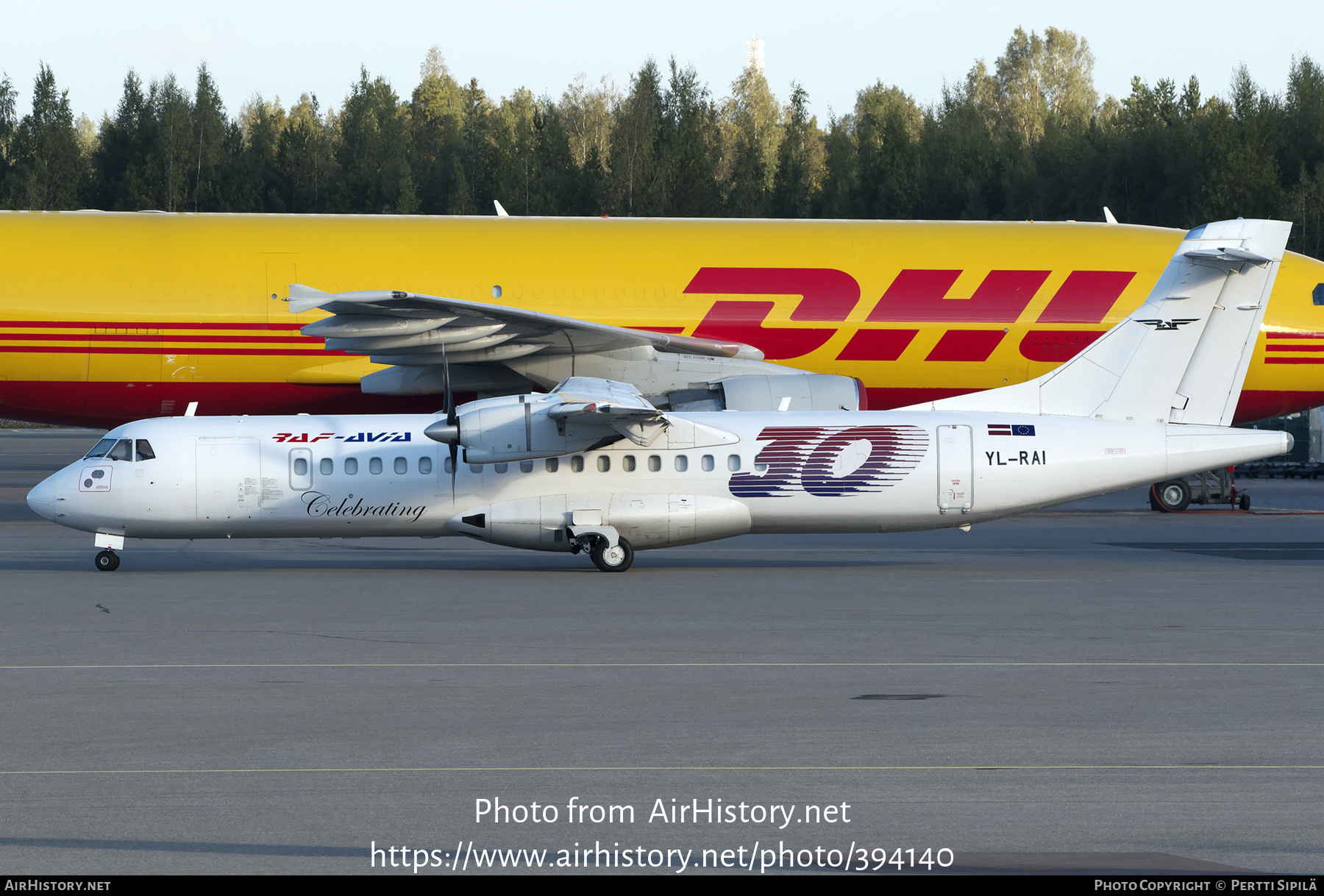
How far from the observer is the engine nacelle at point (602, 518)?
21.2 m

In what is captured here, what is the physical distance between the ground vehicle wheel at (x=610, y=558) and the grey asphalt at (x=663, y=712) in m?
0.29

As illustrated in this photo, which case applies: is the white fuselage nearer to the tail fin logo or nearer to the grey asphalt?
the grey asphalt

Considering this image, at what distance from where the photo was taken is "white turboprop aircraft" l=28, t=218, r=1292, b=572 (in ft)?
69.7

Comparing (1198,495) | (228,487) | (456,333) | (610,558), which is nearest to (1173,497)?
(1198,495)

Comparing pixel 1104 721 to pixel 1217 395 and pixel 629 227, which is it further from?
pixel 629 227

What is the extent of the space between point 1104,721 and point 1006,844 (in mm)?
3497

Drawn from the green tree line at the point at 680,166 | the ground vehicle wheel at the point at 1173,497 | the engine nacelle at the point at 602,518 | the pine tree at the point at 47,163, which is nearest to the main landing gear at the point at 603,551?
the engine nacelle at the point at 602,518

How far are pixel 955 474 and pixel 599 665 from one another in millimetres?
9496

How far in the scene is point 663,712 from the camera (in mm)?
11094

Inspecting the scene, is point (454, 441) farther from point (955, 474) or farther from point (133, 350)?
point (133, 350)

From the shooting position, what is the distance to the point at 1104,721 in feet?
34.8

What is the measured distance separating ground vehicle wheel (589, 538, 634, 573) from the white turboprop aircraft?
28 mm

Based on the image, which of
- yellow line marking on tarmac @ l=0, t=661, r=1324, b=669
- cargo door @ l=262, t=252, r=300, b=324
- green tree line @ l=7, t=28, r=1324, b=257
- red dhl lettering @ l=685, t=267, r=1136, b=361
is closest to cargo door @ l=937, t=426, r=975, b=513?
red dhl lettering @ l=685, t=267, r=1136, b=361

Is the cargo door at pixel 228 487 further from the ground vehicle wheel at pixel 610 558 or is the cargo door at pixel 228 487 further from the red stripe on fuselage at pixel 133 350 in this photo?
the red stripe on fuselage at pixel 133 350
